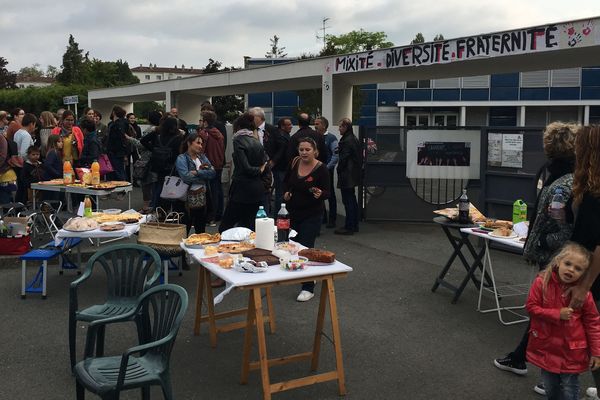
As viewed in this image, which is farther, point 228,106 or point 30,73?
point 30,73

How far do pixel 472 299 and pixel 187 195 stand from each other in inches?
134

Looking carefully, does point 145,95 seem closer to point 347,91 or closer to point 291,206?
point 347,91

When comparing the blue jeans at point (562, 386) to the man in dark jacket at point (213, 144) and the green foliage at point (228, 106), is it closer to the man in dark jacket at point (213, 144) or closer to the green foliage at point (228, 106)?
the man in dark jacket at point (213, 144)

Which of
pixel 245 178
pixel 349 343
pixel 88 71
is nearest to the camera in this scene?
pixel 349 343

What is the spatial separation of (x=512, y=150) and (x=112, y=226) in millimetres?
5507

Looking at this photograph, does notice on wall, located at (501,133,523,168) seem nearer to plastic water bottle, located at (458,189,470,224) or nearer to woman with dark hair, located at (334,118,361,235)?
woman with dark hair, located at (334,118,361,235)

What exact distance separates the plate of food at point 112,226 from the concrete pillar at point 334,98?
8.24 meters

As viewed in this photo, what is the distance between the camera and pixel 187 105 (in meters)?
22.5

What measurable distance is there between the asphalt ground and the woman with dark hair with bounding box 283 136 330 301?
0.81 meters

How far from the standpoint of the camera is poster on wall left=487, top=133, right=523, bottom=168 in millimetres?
7914

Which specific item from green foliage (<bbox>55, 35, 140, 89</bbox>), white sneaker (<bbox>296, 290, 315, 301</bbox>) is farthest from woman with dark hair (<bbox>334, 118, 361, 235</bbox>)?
green foliage (<bbox>55, 35, 140, 89</bbox>)

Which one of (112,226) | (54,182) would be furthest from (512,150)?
(54,182)

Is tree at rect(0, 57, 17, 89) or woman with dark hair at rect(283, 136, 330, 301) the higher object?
tree at rect(0, 57, 17, 89)

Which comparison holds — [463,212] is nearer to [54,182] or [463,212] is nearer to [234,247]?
[234,247]
